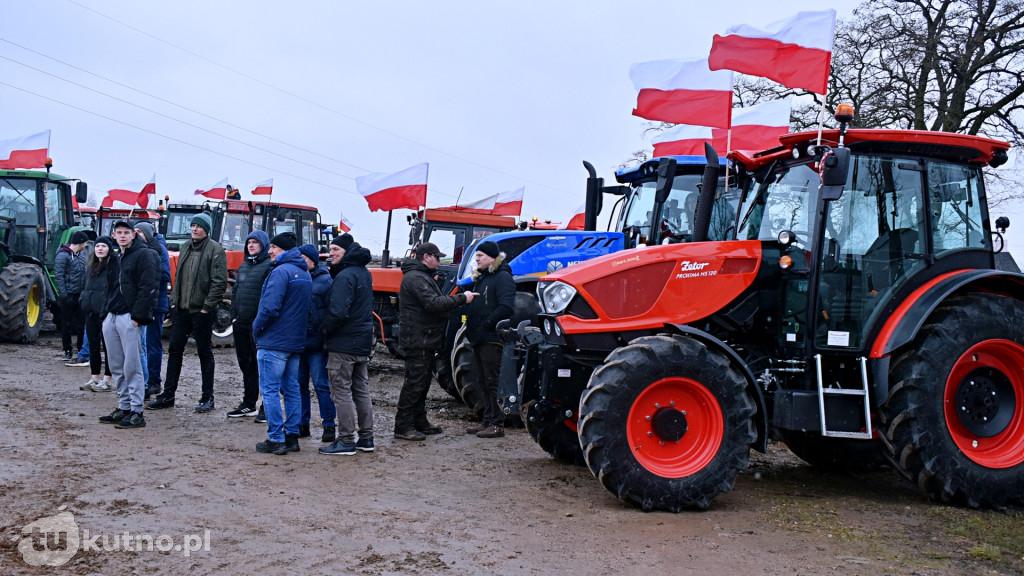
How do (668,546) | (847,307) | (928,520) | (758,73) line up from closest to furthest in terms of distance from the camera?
(668,546) → (928,520) → (847,307) → (758,73)

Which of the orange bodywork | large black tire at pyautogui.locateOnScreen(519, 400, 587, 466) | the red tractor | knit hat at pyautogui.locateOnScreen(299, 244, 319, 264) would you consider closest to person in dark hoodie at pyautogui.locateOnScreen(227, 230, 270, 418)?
knit hat at pyautogui.locateOnScreen(299, 244, 319, 264)

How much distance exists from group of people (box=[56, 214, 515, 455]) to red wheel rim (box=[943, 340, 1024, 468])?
382 centimetres

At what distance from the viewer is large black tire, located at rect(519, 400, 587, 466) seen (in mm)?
7062

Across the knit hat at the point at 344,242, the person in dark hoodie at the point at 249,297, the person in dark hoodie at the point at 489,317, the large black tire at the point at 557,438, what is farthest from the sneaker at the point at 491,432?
the person in dark hoodie at the point at 249,297

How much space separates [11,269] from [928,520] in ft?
44.2

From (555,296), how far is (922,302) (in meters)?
2.54

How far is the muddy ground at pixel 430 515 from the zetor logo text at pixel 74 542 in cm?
3

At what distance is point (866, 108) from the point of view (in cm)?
1927

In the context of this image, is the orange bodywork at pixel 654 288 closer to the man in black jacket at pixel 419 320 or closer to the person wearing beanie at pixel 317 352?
the man in black jacket at pixel 419 320

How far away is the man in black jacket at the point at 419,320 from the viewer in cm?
795

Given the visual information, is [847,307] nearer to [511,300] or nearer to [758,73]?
[758,73]

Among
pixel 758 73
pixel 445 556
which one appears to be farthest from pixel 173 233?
pixel 445 556

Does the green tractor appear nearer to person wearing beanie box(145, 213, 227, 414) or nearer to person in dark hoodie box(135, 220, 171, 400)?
person in dark hoodie box(135, 220, 171, 400)

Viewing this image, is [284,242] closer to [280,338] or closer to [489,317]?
[280,338]
